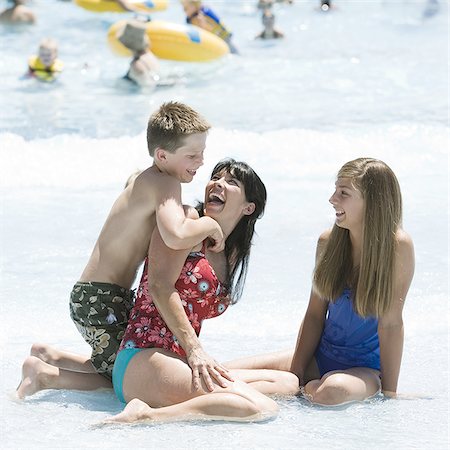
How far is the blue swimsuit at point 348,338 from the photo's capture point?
418 cm

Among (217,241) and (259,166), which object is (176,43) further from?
(217,241)

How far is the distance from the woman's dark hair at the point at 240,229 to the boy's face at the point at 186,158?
0.70 feet

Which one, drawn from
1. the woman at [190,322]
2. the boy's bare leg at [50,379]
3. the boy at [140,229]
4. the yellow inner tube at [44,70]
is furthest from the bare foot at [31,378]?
the yellow inner tube at [44,70]

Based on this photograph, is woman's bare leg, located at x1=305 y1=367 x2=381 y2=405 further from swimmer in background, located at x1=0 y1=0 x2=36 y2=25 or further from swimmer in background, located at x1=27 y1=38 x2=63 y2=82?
swimmer in background, located at x1=0 y1=0 x2=36 y2=25

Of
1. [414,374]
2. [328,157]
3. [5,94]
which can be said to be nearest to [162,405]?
[414,374]

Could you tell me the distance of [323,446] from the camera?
364cm

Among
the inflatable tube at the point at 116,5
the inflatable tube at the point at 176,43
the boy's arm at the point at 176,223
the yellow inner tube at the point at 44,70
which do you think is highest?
the inflatable tube at the point at 116,5

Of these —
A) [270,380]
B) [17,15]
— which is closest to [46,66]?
[17,15]

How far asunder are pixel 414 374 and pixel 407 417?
59cm

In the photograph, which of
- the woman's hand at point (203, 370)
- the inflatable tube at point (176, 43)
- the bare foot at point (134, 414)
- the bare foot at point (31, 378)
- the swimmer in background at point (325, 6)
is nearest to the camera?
the bare foot at point (134, 414)

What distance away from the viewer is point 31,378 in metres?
4.09

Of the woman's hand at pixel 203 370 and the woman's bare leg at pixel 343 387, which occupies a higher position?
the woman's hand at pixel 203 370

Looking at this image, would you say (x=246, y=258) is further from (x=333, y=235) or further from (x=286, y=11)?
(x=286, y=11)

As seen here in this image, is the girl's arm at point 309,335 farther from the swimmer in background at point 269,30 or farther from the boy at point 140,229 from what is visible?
the swimmer in background at point 269,30
